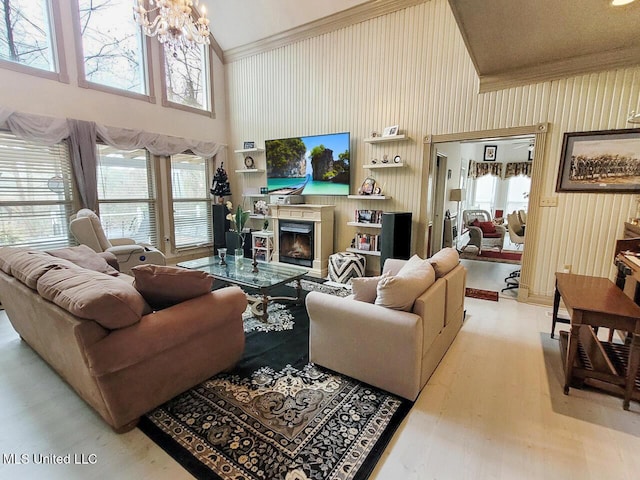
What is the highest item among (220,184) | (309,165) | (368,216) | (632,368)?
(309,165)

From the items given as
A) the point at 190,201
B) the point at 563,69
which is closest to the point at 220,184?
the point at 190,201

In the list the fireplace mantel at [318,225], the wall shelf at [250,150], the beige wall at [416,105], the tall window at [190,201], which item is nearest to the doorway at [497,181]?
the beige wall at [416,105]

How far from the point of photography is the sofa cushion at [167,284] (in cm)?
185

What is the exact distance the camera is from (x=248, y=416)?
6.13 ft

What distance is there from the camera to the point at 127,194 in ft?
16.5

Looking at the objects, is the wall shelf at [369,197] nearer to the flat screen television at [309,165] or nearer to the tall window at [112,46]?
the flat screen television at [309,165]

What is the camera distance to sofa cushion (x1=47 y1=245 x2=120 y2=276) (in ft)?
9.54

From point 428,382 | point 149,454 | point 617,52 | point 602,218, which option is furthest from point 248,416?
point 617,52

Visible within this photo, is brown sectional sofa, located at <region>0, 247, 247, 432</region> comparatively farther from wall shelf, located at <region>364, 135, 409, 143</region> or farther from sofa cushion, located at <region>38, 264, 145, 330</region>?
wall shelf, located at <region>364, 135, 409, 143</region>

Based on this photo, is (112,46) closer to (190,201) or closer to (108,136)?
(108,136)

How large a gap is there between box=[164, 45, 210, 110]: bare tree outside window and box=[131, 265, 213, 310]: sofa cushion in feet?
15.2

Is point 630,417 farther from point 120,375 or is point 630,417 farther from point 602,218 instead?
point 120,375

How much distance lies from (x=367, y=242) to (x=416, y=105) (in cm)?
205

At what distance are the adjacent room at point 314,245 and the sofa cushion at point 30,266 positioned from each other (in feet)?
0.09
